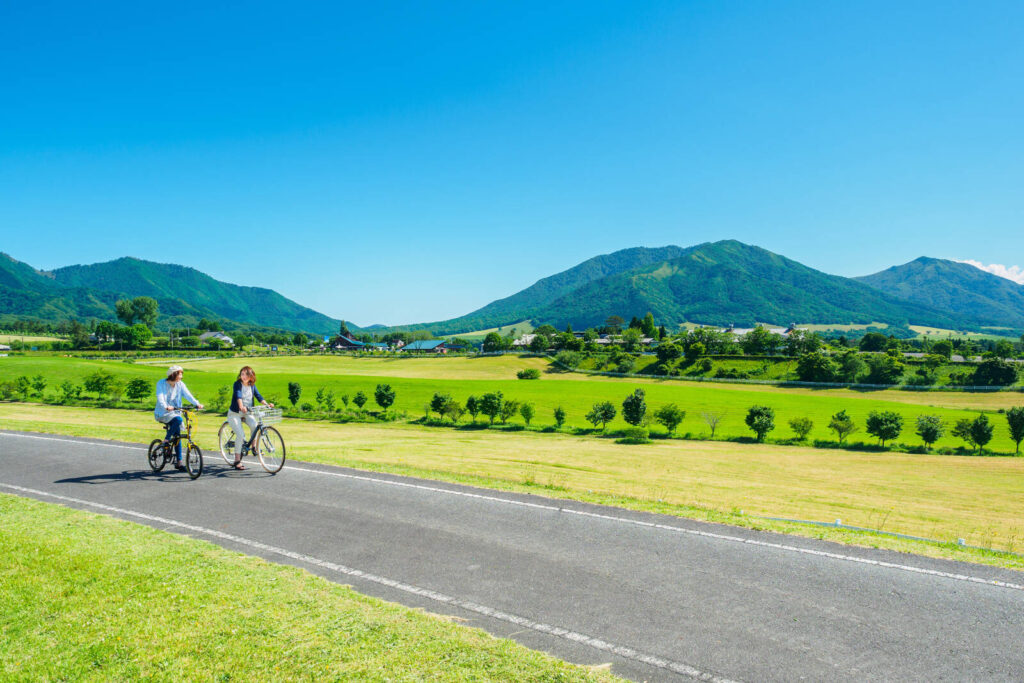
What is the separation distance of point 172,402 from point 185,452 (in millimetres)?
1388

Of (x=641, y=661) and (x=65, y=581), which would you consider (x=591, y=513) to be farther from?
(x=65, y=581)

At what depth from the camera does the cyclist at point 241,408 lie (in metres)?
14.3

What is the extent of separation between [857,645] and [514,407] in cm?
4869

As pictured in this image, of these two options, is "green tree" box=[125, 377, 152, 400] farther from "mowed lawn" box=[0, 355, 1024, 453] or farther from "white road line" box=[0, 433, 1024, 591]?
"white road line" box=[0, 433, 1024, 591]

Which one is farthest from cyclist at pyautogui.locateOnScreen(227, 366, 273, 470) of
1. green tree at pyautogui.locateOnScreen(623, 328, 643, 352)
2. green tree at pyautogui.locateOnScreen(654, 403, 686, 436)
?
green tree at pyautogui.locateOnScreen(623, 328, 643, 352)

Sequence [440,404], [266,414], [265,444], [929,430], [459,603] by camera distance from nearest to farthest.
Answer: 1. [459,603]
2. [266,414]
3. [265,444]
4. [929,430]
5. [440,404]

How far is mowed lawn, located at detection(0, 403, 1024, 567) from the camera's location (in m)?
16.2

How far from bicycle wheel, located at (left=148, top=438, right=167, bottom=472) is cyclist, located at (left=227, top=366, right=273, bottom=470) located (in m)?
1.85

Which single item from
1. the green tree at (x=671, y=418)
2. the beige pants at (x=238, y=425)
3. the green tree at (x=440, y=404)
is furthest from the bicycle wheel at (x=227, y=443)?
the green tree at (x=671, y=418)

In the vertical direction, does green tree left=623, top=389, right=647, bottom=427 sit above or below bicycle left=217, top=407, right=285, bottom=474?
below

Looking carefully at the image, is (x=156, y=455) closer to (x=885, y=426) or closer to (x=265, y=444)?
(x=265, y=444)

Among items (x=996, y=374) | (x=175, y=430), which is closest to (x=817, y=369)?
(x=996, y=374)

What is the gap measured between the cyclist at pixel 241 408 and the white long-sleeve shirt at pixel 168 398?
974mm

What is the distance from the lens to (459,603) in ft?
24.1
